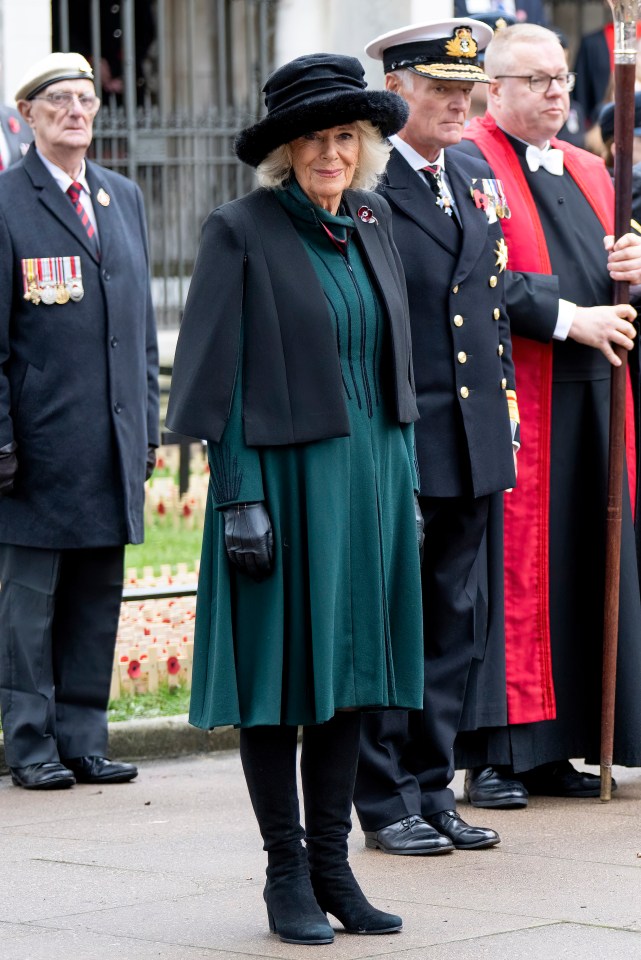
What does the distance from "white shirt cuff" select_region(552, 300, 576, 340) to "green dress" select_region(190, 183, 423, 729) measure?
1470mm

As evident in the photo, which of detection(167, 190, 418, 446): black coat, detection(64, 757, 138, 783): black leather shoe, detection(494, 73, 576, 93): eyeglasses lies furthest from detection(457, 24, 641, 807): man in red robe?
detection(167, 190, 418, 446): black coat

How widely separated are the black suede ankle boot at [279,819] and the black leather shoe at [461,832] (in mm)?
1042

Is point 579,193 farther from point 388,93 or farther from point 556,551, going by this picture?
point 388,93

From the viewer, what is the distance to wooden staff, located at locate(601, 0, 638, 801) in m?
6.00

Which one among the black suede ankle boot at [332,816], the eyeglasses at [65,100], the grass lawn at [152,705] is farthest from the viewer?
the grass lawn at [152,705]

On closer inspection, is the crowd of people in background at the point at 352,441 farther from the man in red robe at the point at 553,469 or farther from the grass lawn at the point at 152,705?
the grass lawn at the point at 152,705

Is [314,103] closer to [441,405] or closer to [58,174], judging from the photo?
[441,405]

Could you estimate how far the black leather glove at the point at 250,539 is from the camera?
14.3 feet

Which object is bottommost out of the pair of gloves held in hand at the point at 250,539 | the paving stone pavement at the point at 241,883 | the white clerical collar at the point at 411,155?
the paving stone pavement at the point at 241,883

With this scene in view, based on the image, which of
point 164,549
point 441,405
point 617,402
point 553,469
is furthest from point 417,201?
point 164,549

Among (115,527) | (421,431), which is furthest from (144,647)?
(421,431)

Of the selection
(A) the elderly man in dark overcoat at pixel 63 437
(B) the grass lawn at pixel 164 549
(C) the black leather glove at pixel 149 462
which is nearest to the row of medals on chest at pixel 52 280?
(A) the elderly man in dark overcoat at pixel 63 437

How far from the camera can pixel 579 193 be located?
6.32 m

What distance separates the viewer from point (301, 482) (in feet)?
14.6
